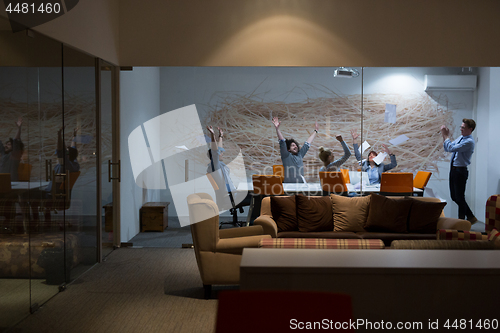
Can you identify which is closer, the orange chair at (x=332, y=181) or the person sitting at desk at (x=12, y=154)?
the person sitting at desk at (x=12, y=154)

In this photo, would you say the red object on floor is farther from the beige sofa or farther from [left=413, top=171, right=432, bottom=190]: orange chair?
[left=413, top=171, right=432, bottom=190]: orange chair

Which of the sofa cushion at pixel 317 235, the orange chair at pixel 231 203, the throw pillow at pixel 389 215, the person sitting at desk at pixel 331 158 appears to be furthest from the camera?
the person sitting at desk at pixel 331 158

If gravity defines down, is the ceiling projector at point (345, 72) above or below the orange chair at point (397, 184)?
above

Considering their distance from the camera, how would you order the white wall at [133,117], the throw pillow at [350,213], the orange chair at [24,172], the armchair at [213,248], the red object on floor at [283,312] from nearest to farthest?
the red object on floor at [283,312] < the orange chair at [24,172] < the armchair at [213,248] < the throw pillow at [350,213] < the white wall at [133,117]

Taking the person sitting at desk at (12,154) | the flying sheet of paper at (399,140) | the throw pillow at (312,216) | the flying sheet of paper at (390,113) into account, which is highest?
the flying sheet of paper at (390,113)

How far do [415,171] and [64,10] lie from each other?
485cm

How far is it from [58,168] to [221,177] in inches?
98.0

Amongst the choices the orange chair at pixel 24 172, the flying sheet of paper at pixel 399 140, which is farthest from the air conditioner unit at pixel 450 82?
the orange chair at pixel 24 172

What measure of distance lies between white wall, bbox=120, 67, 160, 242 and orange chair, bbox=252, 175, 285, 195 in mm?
1398

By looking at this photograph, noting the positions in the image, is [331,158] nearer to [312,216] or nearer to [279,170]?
[279,170]

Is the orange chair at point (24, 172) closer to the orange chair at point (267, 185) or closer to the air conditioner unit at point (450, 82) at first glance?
the orange chair at point (267, 185)

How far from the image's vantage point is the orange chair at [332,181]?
604cm

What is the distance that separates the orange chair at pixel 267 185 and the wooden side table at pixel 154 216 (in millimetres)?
1278

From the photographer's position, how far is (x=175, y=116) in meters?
5.99
